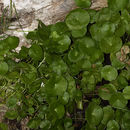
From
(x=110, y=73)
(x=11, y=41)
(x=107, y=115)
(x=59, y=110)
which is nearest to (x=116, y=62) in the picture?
(x=110, y=73)

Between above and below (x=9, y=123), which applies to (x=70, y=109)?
above

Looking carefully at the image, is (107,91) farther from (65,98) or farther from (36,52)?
(36,52)

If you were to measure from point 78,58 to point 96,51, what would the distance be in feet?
0.37

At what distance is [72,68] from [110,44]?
0.27 m

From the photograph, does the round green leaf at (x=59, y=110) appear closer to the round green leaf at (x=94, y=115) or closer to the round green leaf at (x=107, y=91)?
the round green leaf at (x=94, y=115)

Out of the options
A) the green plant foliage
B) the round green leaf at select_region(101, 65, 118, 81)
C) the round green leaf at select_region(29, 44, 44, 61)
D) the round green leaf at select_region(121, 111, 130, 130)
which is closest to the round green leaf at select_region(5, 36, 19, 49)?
the green plant foliage

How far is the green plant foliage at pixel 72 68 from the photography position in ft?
3.61

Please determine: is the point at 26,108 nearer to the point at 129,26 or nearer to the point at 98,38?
the point at 98,38

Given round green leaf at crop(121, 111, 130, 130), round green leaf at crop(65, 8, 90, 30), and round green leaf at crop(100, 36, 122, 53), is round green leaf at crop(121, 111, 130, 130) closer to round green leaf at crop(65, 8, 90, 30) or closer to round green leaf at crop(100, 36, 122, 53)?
round green leaf at crop(100, 36, 122, 53)

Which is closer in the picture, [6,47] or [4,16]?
[6,47]

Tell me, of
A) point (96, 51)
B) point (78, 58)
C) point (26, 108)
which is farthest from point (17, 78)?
point (96, 51)

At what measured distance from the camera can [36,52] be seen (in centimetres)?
119

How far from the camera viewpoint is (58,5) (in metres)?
1.24

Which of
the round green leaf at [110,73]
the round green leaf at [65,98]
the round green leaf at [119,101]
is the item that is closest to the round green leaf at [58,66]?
the round green leaf at [65,98]
